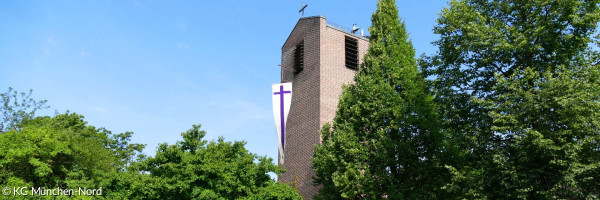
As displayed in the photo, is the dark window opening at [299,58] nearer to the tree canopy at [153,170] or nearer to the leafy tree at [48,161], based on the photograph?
the tree canopy at [153,170]

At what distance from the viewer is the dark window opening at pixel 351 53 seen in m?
35.7

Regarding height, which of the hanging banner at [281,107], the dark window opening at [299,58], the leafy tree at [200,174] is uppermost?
the dark window opening at [299,58]

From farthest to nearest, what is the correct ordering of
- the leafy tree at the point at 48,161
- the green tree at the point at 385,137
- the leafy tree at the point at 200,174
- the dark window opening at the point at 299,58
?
the dark window opening at the point at 299,58 → the leafy tree at the point at 48,161 → the leafy tree at the point at 200,174 → the green tree at the point at 385,137

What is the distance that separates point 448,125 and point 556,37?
5.15m

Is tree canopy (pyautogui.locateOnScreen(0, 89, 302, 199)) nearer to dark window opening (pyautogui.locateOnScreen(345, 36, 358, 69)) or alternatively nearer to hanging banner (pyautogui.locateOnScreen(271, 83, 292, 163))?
hanging banner (pyautogui.locateOnScreen(271, 83, 292, 163))

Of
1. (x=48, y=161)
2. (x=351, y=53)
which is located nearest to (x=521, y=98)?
(x=351, y=53)

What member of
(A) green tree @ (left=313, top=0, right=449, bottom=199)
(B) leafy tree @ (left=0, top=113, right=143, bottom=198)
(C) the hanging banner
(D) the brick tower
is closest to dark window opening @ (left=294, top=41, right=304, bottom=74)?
(D) the brick tower

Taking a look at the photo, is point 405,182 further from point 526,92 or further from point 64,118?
point 64,118

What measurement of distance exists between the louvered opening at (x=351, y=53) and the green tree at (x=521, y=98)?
15.7 m

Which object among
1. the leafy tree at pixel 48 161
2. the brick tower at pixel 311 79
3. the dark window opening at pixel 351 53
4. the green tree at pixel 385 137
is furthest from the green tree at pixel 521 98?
the leafy tree at pixel 48 161

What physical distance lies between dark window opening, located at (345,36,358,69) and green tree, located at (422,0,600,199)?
15.7 meters

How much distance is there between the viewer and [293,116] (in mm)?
34125

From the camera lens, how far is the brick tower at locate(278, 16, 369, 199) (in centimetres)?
3175

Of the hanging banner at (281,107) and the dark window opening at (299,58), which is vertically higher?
the dark window opening at (299,58)
